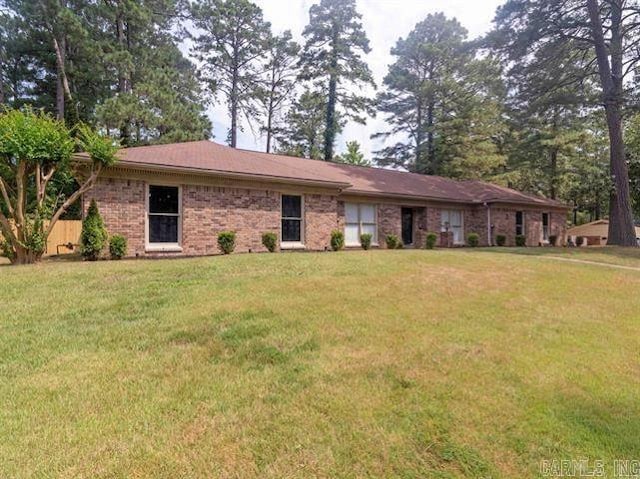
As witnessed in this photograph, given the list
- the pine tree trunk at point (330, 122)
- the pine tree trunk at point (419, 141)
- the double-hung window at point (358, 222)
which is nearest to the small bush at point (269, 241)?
the double-hung window at point (358, 222)

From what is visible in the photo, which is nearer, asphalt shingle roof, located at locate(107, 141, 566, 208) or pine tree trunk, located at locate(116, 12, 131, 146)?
asphalt shingle roof, located at locate(107, 141, 566, 208)

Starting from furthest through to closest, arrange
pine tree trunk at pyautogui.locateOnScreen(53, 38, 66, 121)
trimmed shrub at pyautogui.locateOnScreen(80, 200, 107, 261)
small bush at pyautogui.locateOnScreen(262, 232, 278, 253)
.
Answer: pine tree trunk at pyautogui.locateOnScreen(53, 38, 66, 121) < small bush at pyautogui.locateOnScreen(262, 232, 278, 253) < trimmed shrub at pyautogui.locateOnScreen(80, 200, 107, 261)

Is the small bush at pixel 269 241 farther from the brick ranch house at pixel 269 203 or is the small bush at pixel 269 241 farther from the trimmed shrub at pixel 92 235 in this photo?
the trimmed shrub at pixel 92 235

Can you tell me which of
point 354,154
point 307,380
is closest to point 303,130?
point 354,154

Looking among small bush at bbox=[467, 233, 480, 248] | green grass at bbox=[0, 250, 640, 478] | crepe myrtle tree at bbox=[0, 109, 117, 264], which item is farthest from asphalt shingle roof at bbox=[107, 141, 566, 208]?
green grass at bbox=[0, 250, 640, 478]

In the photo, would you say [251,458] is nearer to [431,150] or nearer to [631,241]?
[631,241]

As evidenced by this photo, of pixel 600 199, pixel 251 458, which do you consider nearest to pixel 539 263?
pixel 251 458

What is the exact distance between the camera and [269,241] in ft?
43.1

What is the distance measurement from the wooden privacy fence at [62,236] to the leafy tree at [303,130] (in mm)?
19937

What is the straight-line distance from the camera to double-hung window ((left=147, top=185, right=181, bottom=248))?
11812 millimetres

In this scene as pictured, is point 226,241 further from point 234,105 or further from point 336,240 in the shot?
point 234,105

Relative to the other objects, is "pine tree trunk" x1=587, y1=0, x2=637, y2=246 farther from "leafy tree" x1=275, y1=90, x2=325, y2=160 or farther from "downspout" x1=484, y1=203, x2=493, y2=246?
"leafy tree" x1=275, y1=90, x2=325, y2=160

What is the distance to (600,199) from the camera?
122 feet

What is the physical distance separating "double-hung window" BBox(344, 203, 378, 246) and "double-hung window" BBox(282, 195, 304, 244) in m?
2.44
